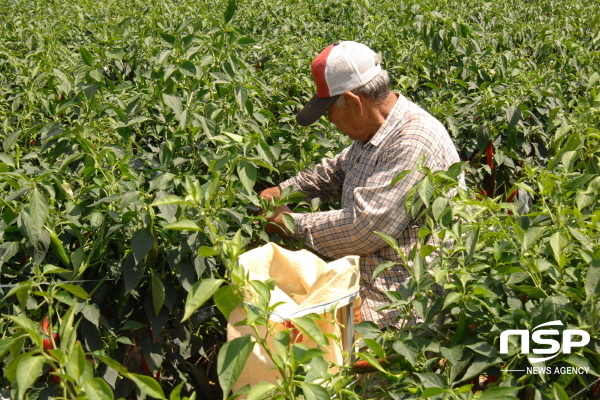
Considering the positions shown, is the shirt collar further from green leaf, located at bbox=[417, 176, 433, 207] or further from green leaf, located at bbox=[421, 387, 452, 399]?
green leaf, located at bbox=[421, 387, 452, 399]

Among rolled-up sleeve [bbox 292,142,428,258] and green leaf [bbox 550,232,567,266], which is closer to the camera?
green leaf [bbox 550,232,567,266]

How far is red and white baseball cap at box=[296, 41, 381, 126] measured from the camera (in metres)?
2.88

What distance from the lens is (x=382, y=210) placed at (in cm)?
268

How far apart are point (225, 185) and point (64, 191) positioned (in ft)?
1.63

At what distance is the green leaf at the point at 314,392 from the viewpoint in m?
1.55

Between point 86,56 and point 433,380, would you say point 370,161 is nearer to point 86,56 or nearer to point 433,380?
point 86,56

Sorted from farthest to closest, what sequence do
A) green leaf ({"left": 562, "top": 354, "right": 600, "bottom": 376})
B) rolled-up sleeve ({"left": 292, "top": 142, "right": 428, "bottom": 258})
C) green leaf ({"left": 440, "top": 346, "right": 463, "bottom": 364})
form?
rolled-up sleeve ({"left": 292, "top": 142, "right": 428, "bottom": 258})
green leaf ({"left": 440, "top": 346, "right": 463, "bottom": 364})
green leaf ({"left": 562, "top": 354, "right": 600, "bottom": 376})

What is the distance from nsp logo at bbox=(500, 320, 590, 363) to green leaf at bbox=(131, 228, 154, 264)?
942mm

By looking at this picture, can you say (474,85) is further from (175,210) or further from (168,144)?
(175,210)

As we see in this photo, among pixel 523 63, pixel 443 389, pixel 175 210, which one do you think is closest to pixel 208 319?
pixel 175 210

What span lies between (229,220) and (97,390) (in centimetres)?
112

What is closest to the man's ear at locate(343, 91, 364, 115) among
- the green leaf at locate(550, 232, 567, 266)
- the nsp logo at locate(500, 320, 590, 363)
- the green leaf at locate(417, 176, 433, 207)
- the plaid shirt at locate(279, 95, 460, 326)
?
the plaid shirt at locate(279, 95, 460, 326)

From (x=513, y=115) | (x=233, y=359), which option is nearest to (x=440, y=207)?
(x=233, y=359)

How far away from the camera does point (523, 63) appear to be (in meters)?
4.76
